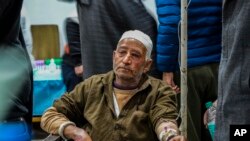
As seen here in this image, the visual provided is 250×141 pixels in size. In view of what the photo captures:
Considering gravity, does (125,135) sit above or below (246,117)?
below

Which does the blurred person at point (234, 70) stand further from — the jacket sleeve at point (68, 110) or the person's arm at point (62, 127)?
A: the jacket sleeve at point (68, 110)

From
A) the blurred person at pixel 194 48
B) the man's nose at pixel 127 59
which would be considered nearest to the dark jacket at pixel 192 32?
the blurred person at pixel 194 48

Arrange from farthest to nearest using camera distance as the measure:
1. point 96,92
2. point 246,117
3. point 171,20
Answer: point 171,20, point 96,92, point 246,117

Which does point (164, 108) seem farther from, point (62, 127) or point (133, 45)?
point (62, 127)

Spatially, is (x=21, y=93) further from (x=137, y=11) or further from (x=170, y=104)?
(x=137, y=11)

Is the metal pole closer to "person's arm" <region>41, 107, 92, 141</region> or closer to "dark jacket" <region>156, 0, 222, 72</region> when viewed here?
"dark jacket" <region>156, 0, 222, 72</region>

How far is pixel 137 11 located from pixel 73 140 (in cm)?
95

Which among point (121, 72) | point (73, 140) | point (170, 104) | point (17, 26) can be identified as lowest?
point (73, 140)

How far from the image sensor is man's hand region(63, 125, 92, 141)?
7.36ft

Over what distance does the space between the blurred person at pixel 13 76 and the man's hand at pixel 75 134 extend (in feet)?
0.61

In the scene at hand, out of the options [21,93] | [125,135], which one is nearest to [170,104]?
[125,135]

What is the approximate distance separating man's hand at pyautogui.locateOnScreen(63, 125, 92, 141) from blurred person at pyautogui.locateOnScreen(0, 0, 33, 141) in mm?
186

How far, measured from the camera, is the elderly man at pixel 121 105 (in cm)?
232

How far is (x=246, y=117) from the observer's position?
1.62 m
